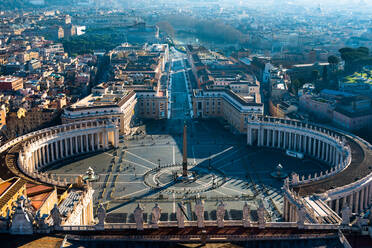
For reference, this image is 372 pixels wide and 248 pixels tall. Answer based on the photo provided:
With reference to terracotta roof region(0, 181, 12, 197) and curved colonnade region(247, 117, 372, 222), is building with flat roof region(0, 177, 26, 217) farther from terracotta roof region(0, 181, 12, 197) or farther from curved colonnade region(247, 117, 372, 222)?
curved colonnade region(247, 117, 372, 222)

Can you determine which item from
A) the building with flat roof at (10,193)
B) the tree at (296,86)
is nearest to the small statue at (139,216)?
the building with flat roof at (10,193)

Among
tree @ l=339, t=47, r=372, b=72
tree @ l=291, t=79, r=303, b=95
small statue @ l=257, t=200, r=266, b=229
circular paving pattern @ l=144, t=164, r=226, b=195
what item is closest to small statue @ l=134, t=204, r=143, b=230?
small statue @ l=257, t=200, r=266, b=229

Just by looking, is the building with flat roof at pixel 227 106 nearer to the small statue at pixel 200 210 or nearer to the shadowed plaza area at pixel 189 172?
the shadowed plaza area at pixel 189 172

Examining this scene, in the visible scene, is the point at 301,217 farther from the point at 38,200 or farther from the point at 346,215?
the point at 38,200

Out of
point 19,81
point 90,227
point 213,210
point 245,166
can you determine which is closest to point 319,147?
point 245,166

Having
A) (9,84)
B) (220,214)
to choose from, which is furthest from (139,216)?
(9,84)

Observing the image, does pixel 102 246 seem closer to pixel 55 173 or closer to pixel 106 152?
pixel 55 173
